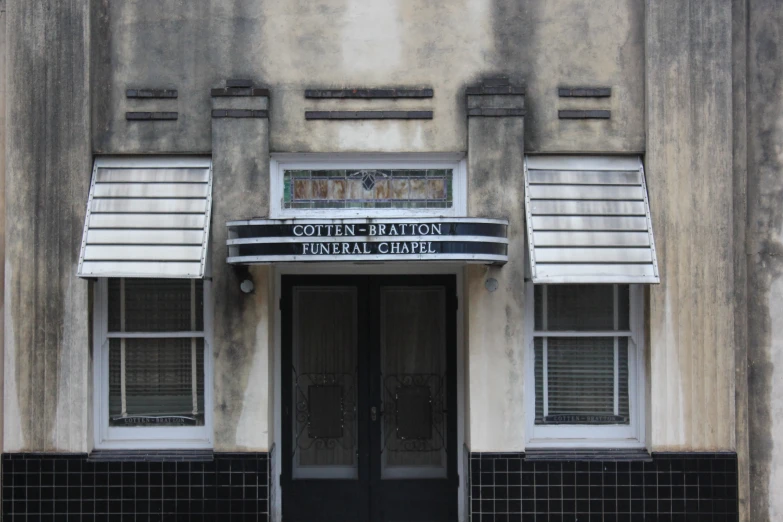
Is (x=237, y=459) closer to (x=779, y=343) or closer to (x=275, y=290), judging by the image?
(x=275, y=290)

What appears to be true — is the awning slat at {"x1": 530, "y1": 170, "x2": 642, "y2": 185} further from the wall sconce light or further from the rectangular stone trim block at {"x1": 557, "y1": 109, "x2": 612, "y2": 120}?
the wall sconce light

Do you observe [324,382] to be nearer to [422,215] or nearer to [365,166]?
[422,215]

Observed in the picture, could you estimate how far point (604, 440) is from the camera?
7582 millimetres

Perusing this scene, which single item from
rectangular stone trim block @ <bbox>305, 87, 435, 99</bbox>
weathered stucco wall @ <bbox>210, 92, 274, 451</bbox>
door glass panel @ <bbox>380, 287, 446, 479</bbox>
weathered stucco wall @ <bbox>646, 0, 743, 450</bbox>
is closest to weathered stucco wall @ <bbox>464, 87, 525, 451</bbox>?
rectangular stone trim block @ <bbox>305, 87, 435, 99</bbox>

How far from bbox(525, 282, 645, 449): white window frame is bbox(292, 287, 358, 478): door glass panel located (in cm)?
186

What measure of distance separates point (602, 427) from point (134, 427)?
4836mm

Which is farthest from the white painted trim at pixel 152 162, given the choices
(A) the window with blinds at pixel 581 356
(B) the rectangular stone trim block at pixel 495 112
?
(A) the window with blinds at pixel 581 356

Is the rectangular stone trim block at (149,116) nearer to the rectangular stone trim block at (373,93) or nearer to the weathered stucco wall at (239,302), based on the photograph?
the weathered stucco wall at (239,302)

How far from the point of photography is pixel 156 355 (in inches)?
301

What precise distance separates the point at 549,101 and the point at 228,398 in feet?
14.4

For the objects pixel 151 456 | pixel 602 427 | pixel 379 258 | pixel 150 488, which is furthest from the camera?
pixel 602 427

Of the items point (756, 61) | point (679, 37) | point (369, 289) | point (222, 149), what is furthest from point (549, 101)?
point (222, 149)

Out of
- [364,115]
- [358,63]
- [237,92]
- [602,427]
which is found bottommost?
[602,427]

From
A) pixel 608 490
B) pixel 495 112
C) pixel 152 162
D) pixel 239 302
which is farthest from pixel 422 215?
pixel 608 490
